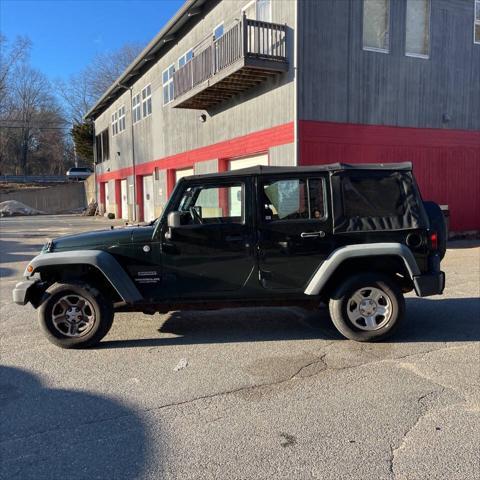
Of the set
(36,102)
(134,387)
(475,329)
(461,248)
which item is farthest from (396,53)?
(36,102)

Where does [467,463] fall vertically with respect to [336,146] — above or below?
below

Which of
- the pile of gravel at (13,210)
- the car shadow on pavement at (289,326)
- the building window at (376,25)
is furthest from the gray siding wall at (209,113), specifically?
the pile of gravel at (13,210)

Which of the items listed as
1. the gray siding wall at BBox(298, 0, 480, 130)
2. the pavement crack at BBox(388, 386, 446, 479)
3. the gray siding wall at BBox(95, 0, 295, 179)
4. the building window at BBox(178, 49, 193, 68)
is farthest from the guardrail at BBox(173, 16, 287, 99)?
the pavement crack at BBox(388, 386, 446, 479)

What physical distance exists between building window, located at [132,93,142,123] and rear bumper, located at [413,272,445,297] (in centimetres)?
2490

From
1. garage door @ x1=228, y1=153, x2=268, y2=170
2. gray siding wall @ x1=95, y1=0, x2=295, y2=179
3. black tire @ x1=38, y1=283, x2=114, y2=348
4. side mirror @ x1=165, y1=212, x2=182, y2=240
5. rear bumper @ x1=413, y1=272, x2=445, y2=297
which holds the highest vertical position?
gray siding wall @ x1=95, y1=0, x2=295, y2=179

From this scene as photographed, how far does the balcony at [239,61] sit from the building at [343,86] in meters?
0.03

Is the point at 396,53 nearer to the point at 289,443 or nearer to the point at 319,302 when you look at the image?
the point at 319,302

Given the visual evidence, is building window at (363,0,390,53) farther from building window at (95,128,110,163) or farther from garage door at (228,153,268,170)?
building window at (95,128,110,163)

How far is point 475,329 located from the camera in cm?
566

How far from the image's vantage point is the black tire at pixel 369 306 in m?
5.13

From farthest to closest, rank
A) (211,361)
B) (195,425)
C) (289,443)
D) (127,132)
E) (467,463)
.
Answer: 1. (127,132)
2. (211,361)
3. (195,425)
4. (289,443)
5. (467,463)

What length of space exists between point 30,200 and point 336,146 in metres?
42.5

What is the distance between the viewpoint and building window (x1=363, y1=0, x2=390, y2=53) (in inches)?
518

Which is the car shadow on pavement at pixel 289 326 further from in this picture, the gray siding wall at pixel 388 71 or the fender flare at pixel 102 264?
the gray siding wall at pixel 388 71
